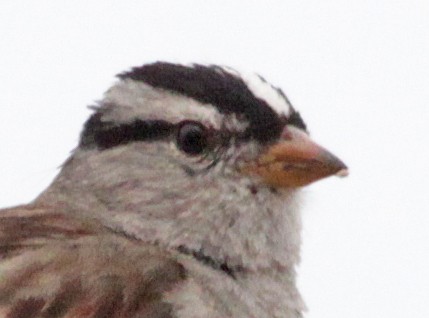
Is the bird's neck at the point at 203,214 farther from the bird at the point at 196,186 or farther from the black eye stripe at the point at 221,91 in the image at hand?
the black eye stripe at the point at 221,91

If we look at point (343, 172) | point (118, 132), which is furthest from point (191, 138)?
point (343, 172)

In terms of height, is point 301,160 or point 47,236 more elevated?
point 301,160

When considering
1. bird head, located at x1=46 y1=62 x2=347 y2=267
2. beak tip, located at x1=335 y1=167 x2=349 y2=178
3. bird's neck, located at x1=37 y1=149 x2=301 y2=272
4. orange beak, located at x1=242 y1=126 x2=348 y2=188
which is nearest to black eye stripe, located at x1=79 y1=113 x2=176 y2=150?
bird head, located at x1=46 y1=62 x2=347 y2=267

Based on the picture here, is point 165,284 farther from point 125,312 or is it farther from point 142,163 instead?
point 142,163

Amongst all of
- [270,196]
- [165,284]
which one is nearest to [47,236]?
[165,284]

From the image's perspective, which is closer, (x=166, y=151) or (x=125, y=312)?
(x=125, y=312)

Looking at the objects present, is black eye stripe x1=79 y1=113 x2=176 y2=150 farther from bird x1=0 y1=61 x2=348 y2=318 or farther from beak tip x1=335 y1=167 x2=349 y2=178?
beak tip x1=335 y1=167 x2=349 y2=178

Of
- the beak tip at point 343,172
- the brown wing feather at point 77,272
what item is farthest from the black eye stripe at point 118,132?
the beak tip at point 343,172
